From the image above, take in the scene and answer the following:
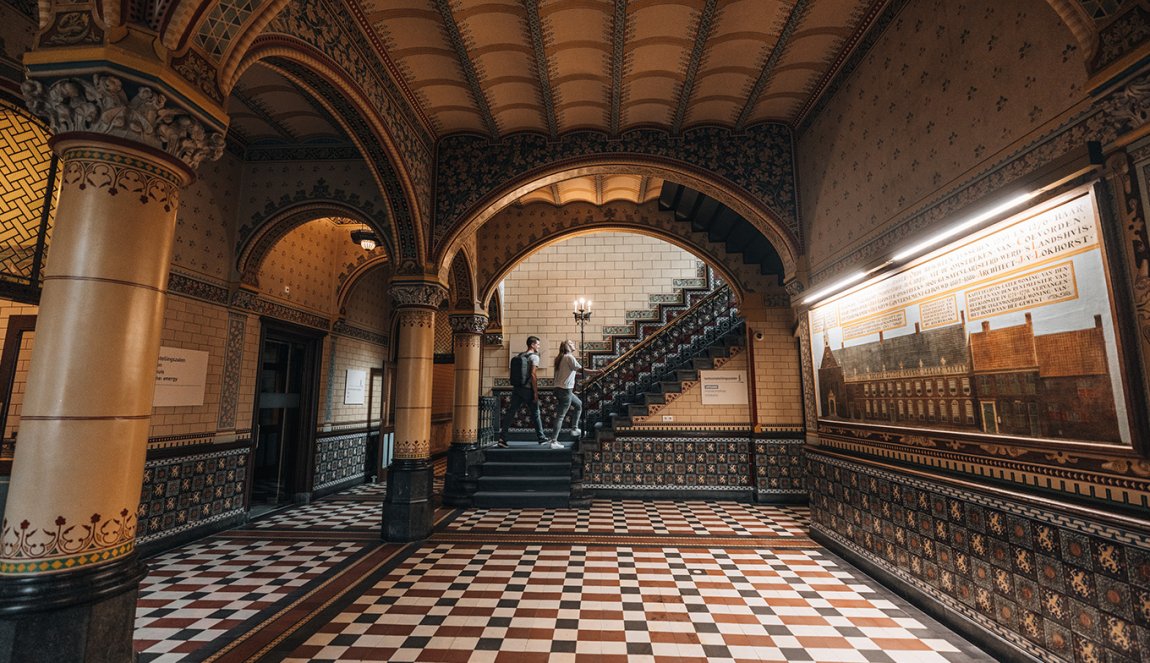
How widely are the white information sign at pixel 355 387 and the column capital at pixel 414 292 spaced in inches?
141

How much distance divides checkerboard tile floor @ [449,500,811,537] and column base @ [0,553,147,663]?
4.27 m

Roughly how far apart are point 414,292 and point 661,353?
5198mm

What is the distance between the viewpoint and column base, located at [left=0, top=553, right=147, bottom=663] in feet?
6.20

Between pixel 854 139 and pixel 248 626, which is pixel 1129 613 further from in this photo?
pixel 248 626

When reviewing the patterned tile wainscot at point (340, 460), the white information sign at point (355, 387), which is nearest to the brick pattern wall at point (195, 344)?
the patterned tile wainscot at point (340, 460)

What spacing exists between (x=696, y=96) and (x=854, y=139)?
1677 millimetres

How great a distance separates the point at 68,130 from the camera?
2.20 metres

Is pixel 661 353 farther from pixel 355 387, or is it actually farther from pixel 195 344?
pixel 195 344

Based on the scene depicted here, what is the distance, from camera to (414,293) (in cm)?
599

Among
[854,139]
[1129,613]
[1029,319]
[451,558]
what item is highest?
[854,139]

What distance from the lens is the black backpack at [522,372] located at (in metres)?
8.25

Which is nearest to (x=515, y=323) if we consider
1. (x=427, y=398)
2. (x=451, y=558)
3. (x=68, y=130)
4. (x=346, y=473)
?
(x=346, y=473)

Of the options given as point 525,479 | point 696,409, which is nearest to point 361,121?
point 525,479

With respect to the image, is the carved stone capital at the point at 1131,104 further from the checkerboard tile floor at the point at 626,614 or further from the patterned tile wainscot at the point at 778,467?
the patterned tile wainscot at the point at 778,467
